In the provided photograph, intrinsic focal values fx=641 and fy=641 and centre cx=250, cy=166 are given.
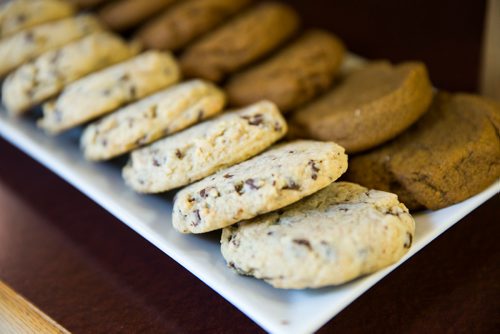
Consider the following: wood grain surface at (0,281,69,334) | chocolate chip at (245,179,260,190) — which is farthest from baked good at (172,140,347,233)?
wood grain surface at (0,281,69,334)

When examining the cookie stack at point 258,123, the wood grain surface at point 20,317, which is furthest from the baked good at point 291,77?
the wood grain surface at point 20,317

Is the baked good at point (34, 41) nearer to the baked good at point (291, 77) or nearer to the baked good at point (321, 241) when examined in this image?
the baked good at point (291, 77)

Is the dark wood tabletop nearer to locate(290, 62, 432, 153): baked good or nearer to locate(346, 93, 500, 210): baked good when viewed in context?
locate(346, 93, 500, 210): baked good

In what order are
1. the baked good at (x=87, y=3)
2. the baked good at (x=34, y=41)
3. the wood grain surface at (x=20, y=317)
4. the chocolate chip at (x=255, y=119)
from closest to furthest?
the wood grain surface at (x=20, y=317) < the chocolate chip at (x=255, y=119) < the baked good at (x=34, y=41) < the baked good at (x=87, y=3)

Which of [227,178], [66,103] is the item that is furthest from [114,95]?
[227,178]

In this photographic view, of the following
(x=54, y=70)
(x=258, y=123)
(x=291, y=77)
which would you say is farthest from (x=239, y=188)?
(x=54, y=70)

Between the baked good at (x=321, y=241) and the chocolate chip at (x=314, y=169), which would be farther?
the chocolate chip at (x=314, y=169)

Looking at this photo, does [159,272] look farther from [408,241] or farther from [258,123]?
[408,241]
